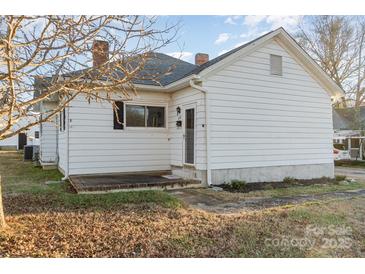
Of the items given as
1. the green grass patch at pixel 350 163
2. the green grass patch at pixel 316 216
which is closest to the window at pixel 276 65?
the green grass patch at pixel 316 216

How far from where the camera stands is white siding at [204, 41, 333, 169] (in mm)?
8539

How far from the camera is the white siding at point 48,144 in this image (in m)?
13.2

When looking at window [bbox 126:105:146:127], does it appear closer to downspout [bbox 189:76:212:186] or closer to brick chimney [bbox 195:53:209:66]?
downspout [bbox 189:76:212:186]

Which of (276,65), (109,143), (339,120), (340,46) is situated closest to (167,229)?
(109,143)

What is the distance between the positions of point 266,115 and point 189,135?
253 cm

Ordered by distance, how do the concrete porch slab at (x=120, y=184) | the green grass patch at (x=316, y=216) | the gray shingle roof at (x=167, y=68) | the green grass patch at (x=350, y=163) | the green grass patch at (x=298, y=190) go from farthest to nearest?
1. the green grass patch at (x=350, y=163)
2. the gray shingle roof at (x=167, y=68)
3. the green grass patch at (x=298, y=190)
4. the concrete porch slab at (x=120, y=184)
5. the green grass patch at (x=316, y=216)

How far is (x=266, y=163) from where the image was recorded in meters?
9.36

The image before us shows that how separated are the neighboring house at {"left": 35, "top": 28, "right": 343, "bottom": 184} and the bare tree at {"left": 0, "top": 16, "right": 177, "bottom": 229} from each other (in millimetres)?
3612

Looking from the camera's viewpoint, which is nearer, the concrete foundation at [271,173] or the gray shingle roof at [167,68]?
the concrete foundation at [271,173]

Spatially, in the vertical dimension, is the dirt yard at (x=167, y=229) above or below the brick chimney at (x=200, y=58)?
below

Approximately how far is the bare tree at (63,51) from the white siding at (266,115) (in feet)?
13.1

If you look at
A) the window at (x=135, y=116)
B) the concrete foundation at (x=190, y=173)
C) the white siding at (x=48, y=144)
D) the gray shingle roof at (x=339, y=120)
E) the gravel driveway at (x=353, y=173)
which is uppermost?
the gray shingle roof at (x=339, y=120)

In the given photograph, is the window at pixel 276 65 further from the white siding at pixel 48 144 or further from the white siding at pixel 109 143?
Result: the white siding at pixel 48 144
